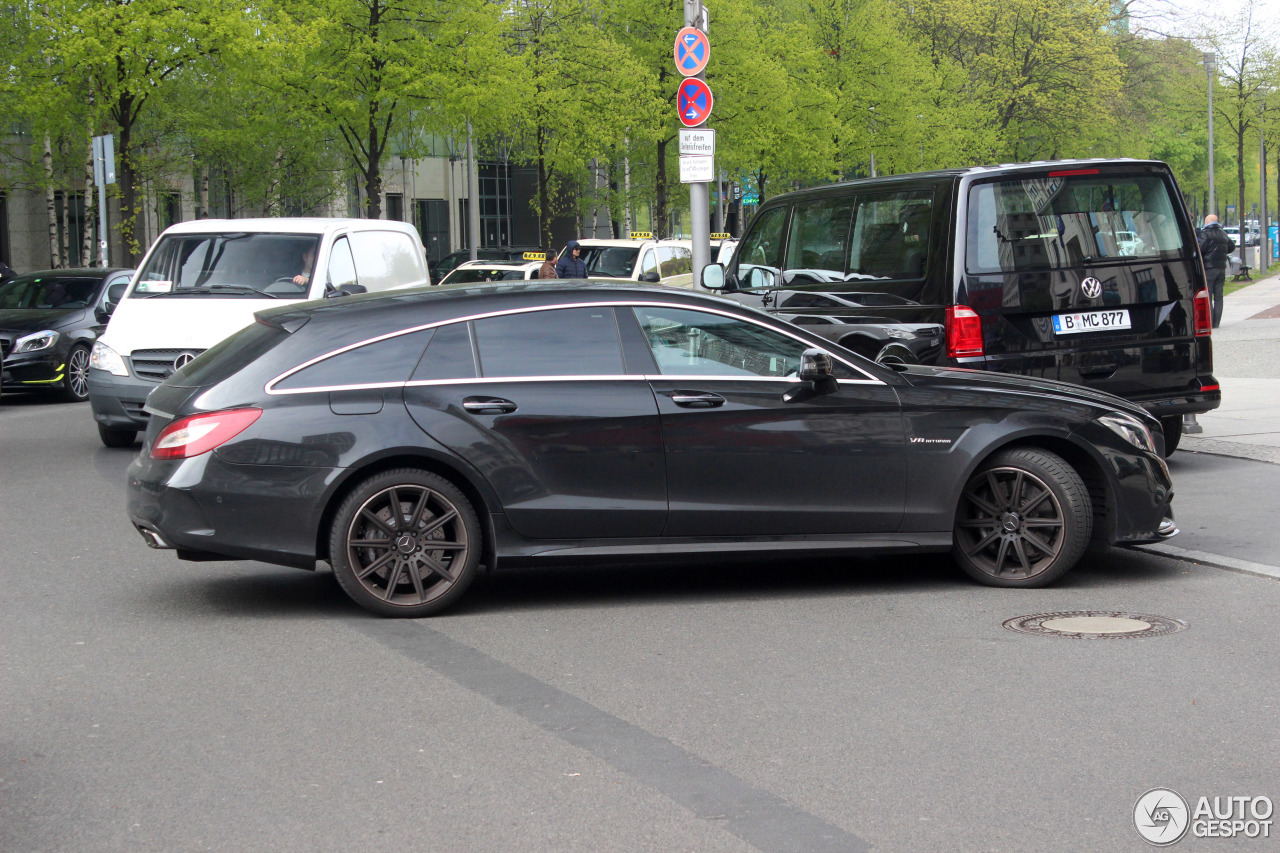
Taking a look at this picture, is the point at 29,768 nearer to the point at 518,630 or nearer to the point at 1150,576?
the point at 518,630

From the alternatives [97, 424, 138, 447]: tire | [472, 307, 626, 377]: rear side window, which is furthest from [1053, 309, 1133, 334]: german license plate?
[97, 424, 138, 447]: tire

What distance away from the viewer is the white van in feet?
40.0

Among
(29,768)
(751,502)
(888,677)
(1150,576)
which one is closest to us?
(29,768)

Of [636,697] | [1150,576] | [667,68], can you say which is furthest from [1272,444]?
[667,68]

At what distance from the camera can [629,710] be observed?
16.5 ft

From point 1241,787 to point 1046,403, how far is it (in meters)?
3.02

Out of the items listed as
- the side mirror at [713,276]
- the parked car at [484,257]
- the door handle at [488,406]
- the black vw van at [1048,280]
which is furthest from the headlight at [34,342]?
the parked car at [484,257]

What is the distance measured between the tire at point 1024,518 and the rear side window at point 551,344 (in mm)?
1886

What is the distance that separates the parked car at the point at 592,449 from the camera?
636 centimetres

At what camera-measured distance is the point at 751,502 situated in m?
6.70

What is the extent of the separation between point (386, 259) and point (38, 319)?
614cm

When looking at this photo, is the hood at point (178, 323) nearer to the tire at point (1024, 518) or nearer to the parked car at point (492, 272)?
the tire at point (1024, 518)

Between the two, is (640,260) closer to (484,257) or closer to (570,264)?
(570,264)

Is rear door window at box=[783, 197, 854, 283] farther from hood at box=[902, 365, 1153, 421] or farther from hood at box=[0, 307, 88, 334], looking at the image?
A: hood at box=[0, 307, 88, 334]
